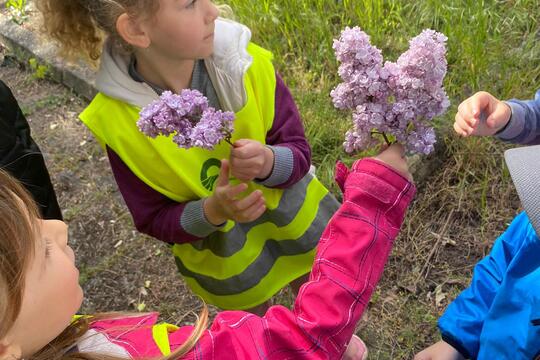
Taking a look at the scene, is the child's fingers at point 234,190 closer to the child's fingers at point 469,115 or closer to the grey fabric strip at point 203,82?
→ the grey fabric strip at point 203,82

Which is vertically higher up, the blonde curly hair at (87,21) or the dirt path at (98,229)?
the blonde curly hair at (87,21)

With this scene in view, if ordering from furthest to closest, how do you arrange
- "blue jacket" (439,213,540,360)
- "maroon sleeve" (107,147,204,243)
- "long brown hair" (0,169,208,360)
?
1. "maroon sleeve" (107,147,204,243)
2. "blue jacket" (439,213,540,360)
3. "long brown hair" (0,169,208,360)

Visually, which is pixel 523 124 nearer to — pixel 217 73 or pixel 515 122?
pixel 515 122

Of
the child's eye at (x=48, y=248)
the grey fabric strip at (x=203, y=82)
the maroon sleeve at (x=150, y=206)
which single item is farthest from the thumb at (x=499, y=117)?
the child's eye at (x=48, y=248)

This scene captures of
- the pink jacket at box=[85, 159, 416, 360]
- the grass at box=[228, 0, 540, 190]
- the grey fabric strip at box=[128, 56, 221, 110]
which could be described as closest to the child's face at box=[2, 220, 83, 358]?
the pink jacket at box=[85, 159, 416, 360]

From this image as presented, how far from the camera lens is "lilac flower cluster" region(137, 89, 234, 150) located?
138cm

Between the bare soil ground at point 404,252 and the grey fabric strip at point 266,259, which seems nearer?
the grey fabric strip at point 266,259

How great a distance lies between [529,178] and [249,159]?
719 mm

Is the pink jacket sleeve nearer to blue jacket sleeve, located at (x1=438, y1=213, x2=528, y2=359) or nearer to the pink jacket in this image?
the pink jacket

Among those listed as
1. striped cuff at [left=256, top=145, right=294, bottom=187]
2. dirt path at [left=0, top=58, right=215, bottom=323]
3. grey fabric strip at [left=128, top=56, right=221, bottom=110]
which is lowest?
dirt path at [left=0, top=58, right=215, bottom=323]

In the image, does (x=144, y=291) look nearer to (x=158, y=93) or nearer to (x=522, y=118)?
(x=158, y=93)

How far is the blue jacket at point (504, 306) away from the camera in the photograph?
4.97ft

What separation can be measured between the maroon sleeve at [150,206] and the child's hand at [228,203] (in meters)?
0.12

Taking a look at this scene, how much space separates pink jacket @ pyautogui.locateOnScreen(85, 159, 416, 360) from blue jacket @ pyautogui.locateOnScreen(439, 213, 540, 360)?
43 centimetres
